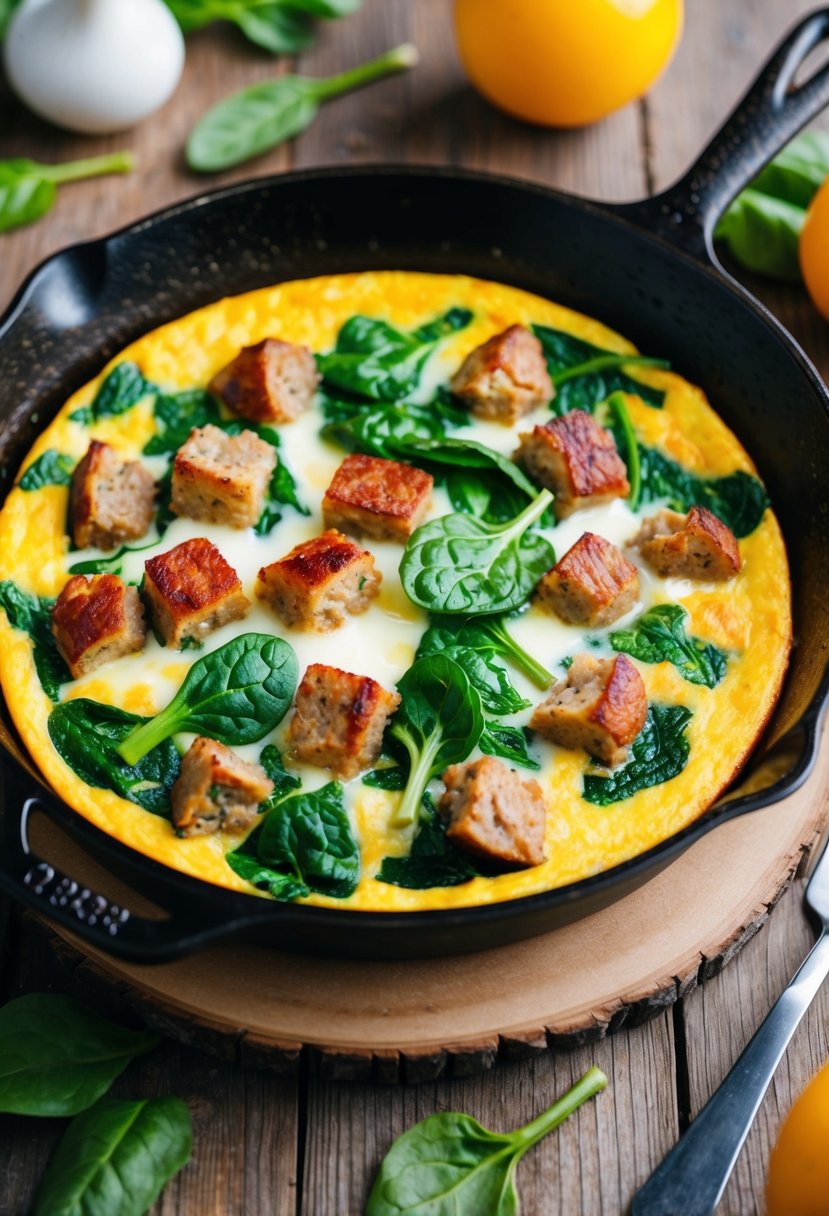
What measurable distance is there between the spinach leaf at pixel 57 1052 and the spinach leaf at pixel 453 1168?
34.3 inches

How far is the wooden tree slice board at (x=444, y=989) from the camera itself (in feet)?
13.5

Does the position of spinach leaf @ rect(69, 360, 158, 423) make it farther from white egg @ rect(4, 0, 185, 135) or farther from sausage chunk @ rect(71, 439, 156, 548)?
white egg @ rect(4, 0, 185, 135)

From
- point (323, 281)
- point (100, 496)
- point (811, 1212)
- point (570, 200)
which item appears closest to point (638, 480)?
point (570, 200)

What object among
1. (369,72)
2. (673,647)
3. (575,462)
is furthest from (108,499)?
(369,72)

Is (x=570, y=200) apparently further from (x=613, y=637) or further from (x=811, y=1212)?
(x=811, y=1212)

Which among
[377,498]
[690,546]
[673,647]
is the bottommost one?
[673,647]

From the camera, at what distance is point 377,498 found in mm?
4770

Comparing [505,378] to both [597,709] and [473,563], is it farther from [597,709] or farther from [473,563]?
[597,709]

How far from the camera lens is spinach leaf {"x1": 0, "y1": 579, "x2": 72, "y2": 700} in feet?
15.1

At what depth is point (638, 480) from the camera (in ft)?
16.6

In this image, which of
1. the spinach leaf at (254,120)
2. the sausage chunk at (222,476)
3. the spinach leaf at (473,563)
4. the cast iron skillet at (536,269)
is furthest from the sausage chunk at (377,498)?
the spinach leaf at (254,120)

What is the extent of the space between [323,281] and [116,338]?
88 centimetres

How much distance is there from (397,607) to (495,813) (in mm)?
923

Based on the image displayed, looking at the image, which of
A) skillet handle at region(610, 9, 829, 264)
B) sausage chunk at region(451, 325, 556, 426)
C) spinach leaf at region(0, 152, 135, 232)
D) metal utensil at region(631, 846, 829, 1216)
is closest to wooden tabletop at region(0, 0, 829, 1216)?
metal utensil at region(631, 846, 829, 1216)
